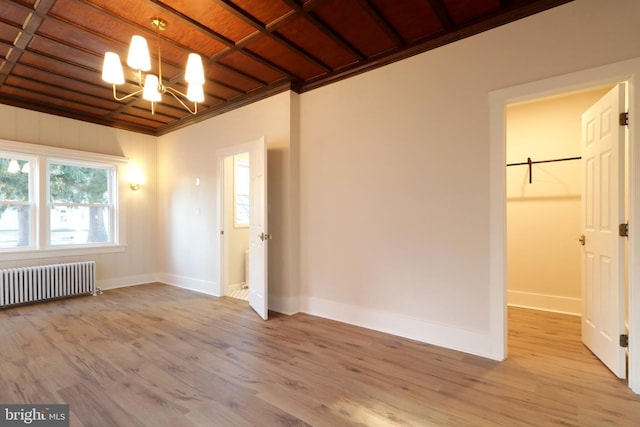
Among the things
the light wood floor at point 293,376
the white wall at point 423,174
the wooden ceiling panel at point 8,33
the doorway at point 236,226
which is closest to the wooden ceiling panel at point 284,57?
the white wall at point 423,174

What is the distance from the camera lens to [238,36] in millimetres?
2875

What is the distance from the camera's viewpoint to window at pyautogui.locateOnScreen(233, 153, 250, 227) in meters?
5.16

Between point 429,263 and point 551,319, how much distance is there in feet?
6.28

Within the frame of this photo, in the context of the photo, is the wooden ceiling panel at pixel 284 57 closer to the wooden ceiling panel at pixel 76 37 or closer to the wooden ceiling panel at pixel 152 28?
the wooden ceiling panel at pixel 152 28

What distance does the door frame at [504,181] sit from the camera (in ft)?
Answer: 6.82

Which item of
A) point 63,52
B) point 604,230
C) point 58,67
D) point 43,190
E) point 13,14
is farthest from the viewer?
point 43,190

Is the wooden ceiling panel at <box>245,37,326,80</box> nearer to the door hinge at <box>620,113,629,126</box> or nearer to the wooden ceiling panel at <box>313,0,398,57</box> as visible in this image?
the wooden ceiling panel at <box>313,0,398,57</box>

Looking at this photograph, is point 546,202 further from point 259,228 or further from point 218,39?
point 218,39

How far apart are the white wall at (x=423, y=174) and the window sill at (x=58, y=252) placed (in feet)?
11.9

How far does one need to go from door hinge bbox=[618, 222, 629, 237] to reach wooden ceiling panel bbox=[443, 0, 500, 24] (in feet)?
6.40

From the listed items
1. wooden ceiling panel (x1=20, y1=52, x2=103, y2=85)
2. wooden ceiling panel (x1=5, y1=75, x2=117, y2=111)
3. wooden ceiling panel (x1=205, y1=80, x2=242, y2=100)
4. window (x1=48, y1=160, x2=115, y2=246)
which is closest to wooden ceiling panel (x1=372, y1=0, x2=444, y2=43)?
wooden ceiling panel (x1=205, y1=80, x2=242, y2=100)

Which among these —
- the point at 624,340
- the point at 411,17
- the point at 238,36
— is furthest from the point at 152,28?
the point at 624,340

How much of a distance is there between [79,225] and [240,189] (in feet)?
8.61

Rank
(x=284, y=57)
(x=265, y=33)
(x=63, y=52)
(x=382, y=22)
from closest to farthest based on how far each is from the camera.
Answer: (x=382, y=22)
(x=265, y=33)
(x=63, y=52)
(x=284, y=57)
